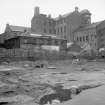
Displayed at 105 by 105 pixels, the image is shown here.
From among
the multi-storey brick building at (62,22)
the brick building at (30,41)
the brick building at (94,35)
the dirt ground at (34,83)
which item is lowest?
the dirt ground at (34,83)

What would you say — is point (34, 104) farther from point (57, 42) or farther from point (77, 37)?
point (77, 37)

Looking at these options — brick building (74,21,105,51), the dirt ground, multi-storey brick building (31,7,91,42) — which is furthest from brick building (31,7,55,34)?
the dirt ground

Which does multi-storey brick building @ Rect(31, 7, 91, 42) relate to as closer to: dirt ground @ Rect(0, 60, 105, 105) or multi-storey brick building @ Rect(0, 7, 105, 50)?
multi-storey brick building @ Rect(0, 7, 105, 50)

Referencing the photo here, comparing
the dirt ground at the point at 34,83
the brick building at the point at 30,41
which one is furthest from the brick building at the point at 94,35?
the dirt ground at the point at 34,83

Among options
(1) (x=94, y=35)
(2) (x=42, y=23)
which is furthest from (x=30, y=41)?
(2) (x=42, y=23)

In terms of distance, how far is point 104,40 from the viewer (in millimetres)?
47031

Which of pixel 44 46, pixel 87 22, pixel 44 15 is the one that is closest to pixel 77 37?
pixel 87 22

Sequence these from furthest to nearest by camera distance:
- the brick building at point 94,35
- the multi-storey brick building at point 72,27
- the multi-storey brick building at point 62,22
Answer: the multi-storey brick building at point 62,22, the multi-storey brick building at point 72,27, the brick building at point 94,35

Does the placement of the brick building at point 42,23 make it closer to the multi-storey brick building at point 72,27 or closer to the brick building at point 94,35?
Result: the multi-storey brick building at point 72,27

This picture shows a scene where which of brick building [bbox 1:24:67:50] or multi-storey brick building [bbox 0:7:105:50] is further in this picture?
multi-storey brick building [bbox 0:7:105:50]

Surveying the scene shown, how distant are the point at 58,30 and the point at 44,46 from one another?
2739cm

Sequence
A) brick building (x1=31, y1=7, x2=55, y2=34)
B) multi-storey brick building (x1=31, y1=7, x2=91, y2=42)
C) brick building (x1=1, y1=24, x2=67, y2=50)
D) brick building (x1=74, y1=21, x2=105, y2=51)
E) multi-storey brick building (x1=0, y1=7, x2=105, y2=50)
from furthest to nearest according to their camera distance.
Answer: brick building (x1=31, y1=7, x2=55, y2=34) < multi-storey brick building (x1=31, y1=7, x2=91, y2=42) < multi-storey brick building (x1=0, y1=7, x2=105, y2=50) < brick building (x1=74, y1=21, x2=105, y2=51) < brick building (x1=1, y1=24, x2=67, y2=50)

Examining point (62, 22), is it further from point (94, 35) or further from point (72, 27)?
point (94, 35)

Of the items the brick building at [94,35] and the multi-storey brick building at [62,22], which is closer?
the brick building at [94,35]
